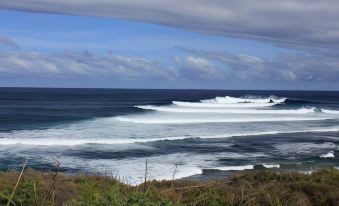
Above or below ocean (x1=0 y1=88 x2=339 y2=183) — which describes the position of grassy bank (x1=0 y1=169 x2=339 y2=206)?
above

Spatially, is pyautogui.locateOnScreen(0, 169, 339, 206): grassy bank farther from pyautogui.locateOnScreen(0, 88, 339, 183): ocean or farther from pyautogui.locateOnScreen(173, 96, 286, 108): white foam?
pyautogui.locateOnScreen(173, 96, 286, 108): white foam

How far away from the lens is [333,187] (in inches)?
445

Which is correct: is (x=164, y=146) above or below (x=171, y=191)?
below

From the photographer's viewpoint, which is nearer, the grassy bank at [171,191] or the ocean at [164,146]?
the grassy bank at [171,191]

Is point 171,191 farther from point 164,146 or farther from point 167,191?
point 164,146

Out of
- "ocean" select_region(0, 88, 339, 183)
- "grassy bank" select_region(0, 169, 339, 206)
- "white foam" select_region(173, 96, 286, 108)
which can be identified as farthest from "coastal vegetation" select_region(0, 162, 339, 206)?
"white foam" select_region(173, 96, 286, 108)

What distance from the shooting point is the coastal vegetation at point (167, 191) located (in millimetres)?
7391

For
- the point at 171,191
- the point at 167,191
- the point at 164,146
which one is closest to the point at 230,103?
the point at 164,146

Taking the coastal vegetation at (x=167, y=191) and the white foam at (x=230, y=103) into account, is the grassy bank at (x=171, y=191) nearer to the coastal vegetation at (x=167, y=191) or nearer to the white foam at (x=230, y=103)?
the coastal vegetation at (x=167, y=191)

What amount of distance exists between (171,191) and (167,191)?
16.9 inches

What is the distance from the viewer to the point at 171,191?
10227mm

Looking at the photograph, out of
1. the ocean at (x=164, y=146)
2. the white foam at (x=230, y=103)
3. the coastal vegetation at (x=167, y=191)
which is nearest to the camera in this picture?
A: the coastal vegetation at (x=167, y=191)

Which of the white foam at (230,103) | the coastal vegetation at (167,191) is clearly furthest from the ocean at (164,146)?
the white foam at (230,103)

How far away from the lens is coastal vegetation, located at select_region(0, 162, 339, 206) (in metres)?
7.39
